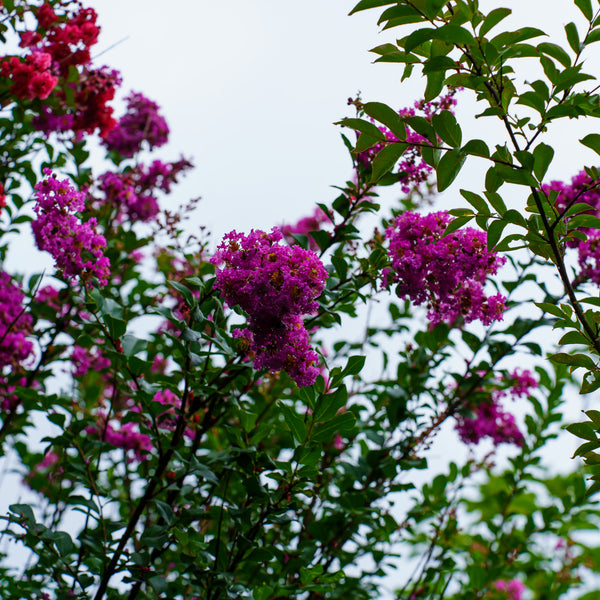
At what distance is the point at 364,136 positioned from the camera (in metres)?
1.29

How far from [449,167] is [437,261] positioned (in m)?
0.48

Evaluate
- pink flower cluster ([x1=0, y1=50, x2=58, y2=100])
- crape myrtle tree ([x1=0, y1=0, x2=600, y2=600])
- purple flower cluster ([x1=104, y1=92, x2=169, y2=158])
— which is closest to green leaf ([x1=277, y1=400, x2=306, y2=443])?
crape myrtle tree ([x1=0, y1=0, x2=600, y2=600])

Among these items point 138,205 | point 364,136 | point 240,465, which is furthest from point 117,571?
point 138,205

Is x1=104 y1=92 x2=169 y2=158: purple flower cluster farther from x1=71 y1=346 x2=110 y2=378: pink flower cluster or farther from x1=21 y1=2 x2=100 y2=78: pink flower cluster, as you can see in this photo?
x1=71 y1=346 x2=110 y2=378: pink flower cluster

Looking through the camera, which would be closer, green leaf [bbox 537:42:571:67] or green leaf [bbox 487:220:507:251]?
green leaf [bbox 537:42:571:67]

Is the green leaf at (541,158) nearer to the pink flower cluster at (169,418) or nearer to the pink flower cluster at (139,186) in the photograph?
the pink flower cluster at (169,418)

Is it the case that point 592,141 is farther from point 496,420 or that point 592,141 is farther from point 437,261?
point 496,420

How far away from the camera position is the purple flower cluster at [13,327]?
2.39m

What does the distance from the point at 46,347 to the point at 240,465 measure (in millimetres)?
1171

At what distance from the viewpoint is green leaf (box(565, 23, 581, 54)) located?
1.18 meters

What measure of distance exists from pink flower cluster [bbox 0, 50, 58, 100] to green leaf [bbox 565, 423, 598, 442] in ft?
7.23

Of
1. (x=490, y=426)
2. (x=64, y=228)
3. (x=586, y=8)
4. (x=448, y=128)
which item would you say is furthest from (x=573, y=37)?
(x=490, y=426)

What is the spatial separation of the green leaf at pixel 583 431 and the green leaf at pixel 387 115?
2.32ft

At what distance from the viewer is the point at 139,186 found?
312 cm
